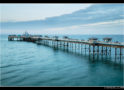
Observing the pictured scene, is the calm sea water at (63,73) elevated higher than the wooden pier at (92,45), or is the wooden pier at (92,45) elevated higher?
A: the wooden pier at (92,45)

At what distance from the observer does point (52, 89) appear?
4.99 feet

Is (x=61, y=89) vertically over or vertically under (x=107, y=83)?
over

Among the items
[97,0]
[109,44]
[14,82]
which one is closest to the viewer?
[97,0]

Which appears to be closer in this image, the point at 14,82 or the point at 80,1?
the point at 80,1

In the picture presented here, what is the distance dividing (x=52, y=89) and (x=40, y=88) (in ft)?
0.47

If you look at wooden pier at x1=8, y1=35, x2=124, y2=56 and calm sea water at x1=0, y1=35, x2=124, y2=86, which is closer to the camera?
calm sea water at x1=0, y1=35, x2=124, y2=86

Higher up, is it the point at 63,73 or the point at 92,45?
the point at 92,45

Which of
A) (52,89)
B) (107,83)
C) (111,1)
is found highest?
(111,1)

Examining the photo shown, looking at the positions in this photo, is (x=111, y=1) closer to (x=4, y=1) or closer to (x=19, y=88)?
(x=4, y=1)

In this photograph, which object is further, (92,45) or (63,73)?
(92,45)

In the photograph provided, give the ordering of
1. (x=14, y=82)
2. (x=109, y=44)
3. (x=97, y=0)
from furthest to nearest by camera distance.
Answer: (x=109, y=44) → (x=14, y=82) → (x=97, y=0)

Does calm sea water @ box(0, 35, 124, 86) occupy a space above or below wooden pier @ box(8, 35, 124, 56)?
below

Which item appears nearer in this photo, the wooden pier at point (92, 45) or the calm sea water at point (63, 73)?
the calm sea water at point (63, 73)

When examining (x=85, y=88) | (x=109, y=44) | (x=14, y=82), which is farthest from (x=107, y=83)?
(x=109, y=44)
